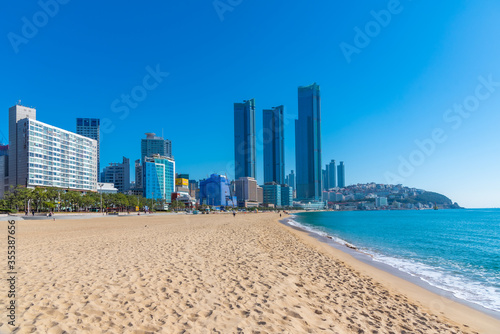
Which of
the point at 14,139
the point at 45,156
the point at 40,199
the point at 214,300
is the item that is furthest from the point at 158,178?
the point at 214,300

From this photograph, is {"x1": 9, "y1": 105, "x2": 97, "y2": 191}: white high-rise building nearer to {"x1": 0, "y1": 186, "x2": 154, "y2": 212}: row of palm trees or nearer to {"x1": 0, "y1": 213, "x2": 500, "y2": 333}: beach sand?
{"x1": 0, "y1": 186, "x2": 154, "y2": 212}: row of palm trees

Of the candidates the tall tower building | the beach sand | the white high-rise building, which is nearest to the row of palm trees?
the white high-rise building

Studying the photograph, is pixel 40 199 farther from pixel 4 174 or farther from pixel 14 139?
pixel 4 174

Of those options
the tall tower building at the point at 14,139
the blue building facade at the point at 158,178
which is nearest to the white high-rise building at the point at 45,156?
the tall tower building at the point at 14,139

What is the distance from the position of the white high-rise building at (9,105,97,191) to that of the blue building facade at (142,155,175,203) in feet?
139

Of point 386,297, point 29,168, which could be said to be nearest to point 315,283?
point 386,297

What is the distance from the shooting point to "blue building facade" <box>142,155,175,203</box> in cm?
17862

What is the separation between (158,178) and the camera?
184125 mm

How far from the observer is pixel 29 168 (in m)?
108

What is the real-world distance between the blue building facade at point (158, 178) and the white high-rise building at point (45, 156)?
42270 mm

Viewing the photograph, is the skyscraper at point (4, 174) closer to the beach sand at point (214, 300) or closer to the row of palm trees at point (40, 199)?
the row of palm trees at point (40, 199)

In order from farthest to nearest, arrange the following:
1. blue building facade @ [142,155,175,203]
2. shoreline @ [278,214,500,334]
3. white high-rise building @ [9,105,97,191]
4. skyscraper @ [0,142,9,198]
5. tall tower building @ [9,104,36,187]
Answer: blue building facade @ [142,155,175,203]
skyscraper @ [0,142,9,198]
tall tower building @ [9,104,36,187]
white high-rise building @ [9,105,97,191]
shoreline @ [278,214,500,334]

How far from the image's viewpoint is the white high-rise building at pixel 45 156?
110 metres

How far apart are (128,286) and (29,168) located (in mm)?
129359
